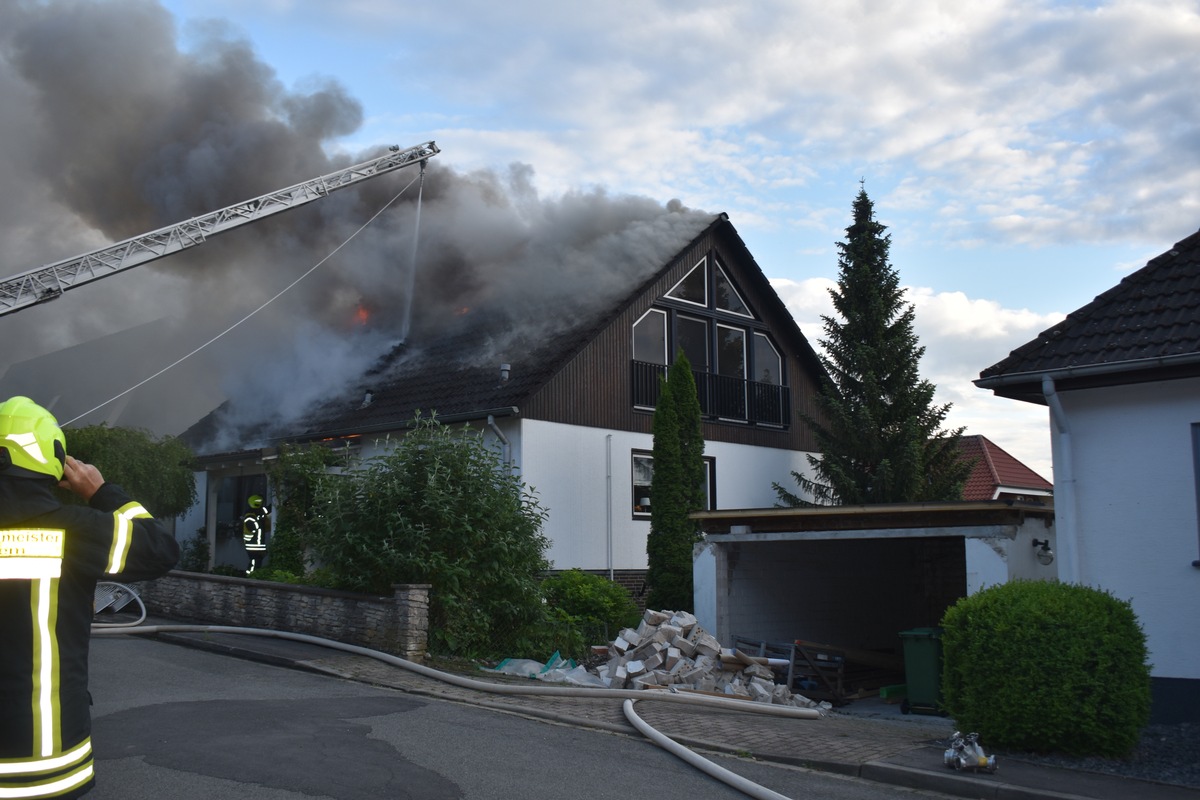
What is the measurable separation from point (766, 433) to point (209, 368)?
1167cm

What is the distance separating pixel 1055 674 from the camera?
25.6 feet

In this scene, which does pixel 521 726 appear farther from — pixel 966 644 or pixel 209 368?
pixel 209 368

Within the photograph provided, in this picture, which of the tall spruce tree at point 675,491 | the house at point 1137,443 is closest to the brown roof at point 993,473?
the tall spruce tree at point 675,491

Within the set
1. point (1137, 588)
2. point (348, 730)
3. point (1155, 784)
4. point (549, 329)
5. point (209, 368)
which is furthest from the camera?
point (209, 368)

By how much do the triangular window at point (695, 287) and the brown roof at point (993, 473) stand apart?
1313cm

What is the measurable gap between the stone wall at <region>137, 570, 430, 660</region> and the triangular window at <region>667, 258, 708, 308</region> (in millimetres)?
9621

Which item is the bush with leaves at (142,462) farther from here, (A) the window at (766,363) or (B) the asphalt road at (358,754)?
(A) the window at (766,363)

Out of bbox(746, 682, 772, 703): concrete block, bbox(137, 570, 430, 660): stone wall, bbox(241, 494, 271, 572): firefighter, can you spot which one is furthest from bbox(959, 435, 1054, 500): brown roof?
bbox(137, 570, 430, 660): stone wall

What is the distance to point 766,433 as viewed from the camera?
21.2 m

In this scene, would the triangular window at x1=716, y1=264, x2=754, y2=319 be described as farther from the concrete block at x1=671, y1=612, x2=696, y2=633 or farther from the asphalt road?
the asphalt road

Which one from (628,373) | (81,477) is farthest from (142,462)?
(81,477)

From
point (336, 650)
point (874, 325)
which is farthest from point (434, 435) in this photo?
point (874, 325)

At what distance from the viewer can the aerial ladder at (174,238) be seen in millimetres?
18297

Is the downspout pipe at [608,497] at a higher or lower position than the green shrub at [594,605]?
higher
